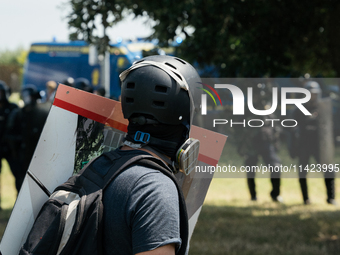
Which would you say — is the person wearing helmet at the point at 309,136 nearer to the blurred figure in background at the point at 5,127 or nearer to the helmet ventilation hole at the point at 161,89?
the blurred figure in background at the point at 5,127

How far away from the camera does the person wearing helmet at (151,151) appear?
4.11 ft

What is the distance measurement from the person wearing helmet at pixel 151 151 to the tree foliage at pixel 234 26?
296 centimetres

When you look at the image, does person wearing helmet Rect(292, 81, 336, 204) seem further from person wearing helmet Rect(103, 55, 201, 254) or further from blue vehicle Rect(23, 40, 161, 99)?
blue vehicle Rect(23, 40, 161, 99)

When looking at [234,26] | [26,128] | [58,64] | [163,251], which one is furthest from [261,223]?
[58,64]

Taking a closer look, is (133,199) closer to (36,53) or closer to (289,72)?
(289,72)

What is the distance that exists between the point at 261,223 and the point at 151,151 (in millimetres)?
5077

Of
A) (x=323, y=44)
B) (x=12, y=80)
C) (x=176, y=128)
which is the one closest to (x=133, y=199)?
(x=176, y=128)

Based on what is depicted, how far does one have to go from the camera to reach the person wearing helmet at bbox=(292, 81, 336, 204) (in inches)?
280

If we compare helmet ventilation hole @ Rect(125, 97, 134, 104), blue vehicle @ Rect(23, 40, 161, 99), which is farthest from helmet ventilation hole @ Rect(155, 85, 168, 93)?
blue vehicle @ Rect(23, 40, 161, 99)

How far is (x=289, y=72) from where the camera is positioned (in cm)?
605

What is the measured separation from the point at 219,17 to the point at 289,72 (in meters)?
1.83

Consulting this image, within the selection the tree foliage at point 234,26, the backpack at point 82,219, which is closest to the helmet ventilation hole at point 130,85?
the backpack at point 82,219

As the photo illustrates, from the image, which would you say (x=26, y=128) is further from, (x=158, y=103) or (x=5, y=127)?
(x=158, y=103)

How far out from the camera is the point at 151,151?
152cm
